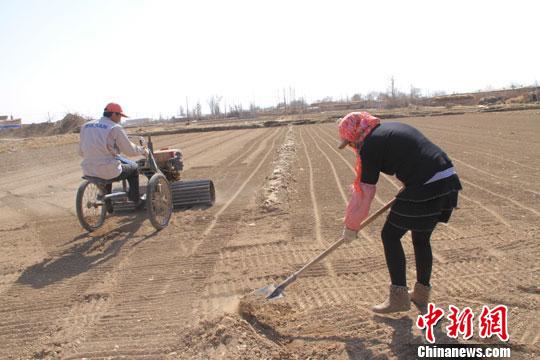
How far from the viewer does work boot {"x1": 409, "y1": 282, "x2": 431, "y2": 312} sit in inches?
152

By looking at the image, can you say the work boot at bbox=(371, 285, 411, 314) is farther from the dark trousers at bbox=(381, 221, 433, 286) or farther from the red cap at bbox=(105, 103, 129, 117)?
the red cap at bbox=(105, 103, 129, 117)

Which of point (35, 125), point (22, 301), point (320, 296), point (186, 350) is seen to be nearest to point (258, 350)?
point (186, 350)

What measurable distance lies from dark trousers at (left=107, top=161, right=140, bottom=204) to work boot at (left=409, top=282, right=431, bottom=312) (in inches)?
184

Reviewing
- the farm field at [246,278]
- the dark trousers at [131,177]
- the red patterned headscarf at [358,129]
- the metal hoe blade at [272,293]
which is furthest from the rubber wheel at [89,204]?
the red patterned headscarf at [358,129]

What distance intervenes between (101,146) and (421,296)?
4.71m

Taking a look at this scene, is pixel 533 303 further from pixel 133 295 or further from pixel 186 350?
pixel 133 295

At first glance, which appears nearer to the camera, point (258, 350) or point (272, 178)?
point (258, 350)

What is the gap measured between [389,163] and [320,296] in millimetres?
1518

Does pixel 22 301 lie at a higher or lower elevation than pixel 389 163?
lower

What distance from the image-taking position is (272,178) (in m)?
11.4

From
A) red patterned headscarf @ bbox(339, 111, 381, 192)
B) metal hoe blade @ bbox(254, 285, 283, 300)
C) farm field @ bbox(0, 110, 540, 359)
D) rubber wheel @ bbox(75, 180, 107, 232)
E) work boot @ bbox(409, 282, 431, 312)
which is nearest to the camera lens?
red patterned headscarf @ bbox(339, 111, 381, 192)

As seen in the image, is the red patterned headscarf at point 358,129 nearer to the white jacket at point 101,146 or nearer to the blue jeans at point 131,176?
the white jacket at point 101,146

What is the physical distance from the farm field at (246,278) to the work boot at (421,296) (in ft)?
0.27

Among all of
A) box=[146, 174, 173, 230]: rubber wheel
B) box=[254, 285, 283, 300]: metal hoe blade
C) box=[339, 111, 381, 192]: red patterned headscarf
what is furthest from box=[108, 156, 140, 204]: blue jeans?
box=[339, 111, 381, 192]: red patterned headscarf
